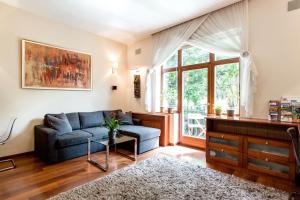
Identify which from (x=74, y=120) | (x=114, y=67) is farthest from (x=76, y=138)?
(x=114, y=67)

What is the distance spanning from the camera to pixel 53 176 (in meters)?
2.60

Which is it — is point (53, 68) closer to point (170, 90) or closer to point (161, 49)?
point (161, 49)

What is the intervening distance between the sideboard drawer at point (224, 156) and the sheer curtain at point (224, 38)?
2.42 ft

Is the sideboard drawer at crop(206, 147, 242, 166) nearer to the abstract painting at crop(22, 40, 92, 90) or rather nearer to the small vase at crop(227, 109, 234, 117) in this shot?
the small vase at crop(227, 109, 234, 117)

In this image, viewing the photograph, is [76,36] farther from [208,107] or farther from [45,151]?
[208,107]

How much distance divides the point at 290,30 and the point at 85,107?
Answer: 14.4 ft

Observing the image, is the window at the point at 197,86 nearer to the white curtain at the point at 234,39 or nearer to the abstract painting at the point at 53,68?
the white curtain at the point at 234,39

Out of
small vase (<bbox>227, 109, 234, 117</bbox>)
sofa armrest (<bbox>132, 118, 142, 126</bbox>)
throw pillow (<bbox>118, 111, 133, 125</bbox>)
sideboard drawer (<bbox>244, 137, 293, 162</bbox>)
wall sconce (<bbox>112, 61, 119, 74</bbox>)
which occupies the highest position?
wall sconce (<bbox>112, 61, 119, 74</bbox>)

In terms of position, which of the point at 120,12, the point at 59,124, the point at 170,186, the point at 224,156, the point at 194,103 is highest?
the point at 120,12

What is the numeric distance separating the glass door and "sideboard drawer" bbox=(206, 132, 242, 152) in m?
0.77

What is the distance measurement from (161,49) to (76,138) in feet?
9.40

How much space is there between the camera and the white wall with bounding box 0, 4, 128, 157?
3.29 m

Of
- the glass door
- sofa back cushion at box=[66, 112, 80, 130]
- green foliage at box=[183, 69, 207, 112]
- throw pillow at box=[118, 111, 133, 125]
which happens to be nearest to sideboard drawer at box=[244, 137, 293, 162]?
the glass door

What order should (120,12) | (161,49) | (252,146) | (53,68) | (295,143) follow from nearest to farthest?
(295,143)
(252,146)
(120,12)
(53,68)
(161,49)
